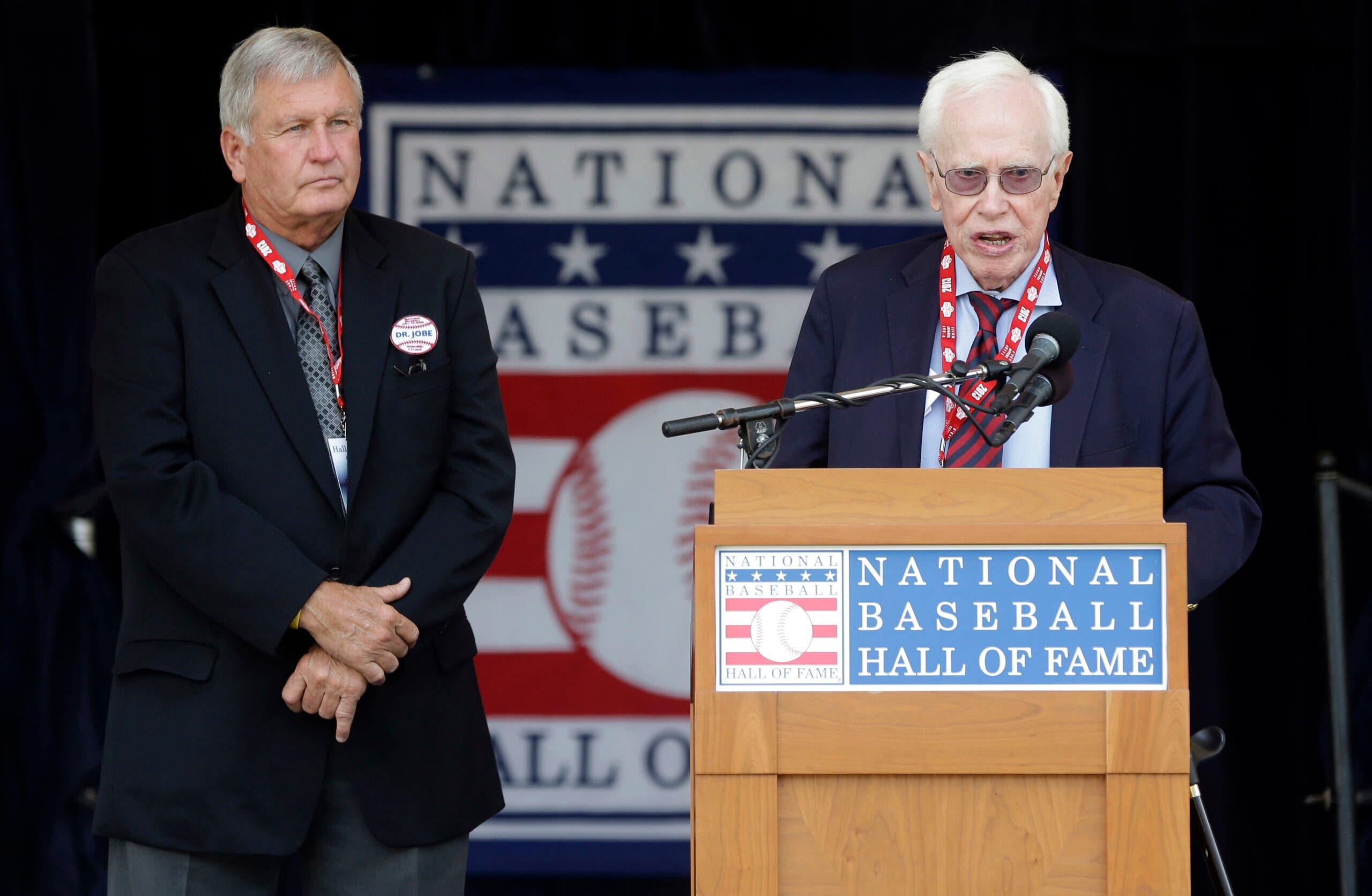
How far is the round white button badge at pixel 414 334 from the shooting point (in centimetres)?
240

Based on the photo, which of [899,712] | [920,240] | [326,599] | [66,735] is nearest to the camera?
[899,712]

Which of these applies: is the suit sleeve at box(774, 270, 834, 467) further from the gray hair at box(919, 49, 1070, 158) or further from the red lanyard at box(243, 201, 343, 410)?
the red lanyard at box(243, 201, 343, 410)

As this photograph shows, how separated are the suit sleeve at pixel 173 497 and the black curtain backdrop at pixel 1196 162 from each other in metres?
1.49

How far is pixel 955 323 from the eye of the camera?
2277mm

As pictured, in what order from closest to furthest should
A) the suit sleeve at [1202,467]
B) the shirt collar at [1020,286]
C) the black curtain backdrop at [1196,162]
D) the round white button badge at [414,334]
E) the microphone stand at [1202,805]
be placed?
the suit sleeve at [1202,467] < the shirt collar at [1020,286] < the round white button badge at [414,334] < the microphone stand at [1202,805] < the black curtain backdrop at [1196,162]

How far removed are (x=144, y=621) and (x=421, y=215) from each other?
69.1 inches

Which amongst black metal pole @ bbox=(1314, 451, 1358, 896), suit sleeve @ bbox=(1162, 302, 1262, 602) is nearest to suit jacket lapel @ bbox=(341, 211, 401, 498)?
suit sleeve @ bbox=(1162, 302, 1262, 602)

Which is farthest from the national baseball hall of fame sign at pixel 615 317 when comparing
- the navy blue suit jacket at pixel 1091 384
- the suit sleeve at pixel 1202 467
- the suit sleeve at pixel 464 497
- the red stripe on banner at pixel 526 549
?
the suit sleeve at pixel 1202 467

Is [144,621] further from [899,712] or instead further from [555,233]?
[555,233]

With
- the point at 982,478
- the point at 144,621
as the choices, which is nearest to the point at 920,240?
the point at 982,478

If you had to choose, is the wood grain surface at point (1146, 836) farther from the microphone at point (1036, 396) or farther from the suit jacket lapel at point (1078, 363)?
the suit jacket lapel at point (1078, 363)

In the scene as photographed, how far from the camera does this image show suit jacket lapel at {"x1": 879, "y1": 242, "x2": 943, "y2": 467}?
2.25m

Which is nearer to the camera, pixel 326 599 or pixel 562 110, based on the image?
pixel 326 599

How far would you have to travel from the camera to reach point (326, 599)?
2.26 m
